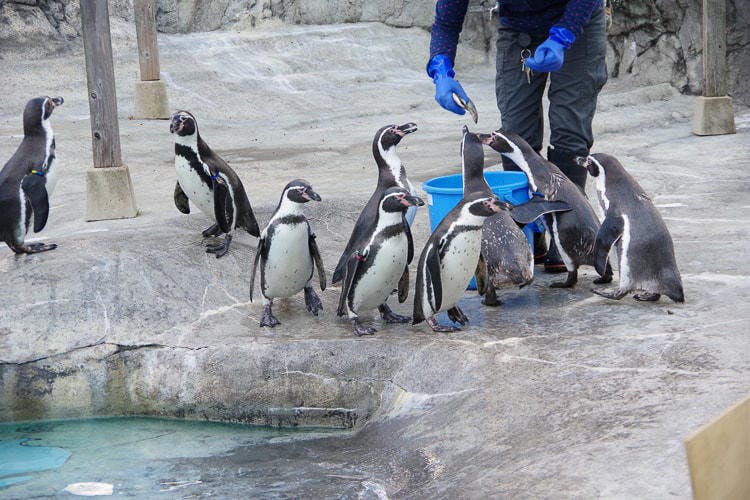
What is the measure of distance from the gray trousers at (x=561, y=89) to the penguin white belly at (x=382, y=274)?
117 centimetres

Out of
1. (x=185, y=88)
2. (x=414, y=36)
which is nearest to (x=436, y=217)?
(x=185, y=88)

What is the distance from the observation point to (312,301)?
14.1 ft

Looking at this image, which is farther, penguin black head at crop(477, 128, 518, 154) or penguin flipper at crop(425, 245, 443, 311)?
penguin black head at crop(477, 128, 518, 154)

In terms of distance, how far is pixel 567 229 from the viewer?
417 centimetres

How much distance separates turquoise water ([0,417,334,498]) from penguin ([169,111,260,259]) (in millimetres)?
1081

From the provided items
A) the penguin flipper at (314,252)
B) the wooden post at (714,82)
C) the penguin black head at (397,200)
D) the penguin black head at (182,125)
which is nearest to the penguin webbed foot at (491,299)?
the penguin black head at (397,200)

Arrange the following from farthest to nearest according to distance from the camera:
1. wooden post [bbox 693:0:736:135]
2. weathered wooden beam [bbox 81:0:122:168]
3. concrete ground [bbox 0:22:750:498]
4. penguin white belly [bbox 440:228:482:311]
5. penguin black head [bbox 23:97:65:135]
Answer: wooden post [bbox 693:0:736:135] < weathered wooden beam [bbox 81:0:122:168] < penguin black head [bbox 23:97:65:135] < penguin white belly [bbox 440:228:482:311] < concrete ground [bbox 0:22:750:498]

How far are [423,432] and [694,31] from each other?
27.6 feet

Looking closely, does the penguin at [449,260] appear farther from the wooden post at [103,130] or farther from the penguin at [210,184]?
the wooden post at [103,130]

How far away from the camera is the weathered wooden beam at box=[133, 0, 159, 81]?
9.41 metres

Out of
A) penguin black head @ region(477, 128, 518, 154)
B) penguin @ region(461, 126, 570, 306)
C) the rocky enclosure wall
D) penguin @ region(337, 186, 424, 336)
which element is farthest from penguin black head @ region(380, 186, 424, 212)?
the rocky enclosure wall

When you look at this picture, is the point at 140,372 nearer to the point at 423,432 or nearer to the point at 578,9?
the point at 423,432

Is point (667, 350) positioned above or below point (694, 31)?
below

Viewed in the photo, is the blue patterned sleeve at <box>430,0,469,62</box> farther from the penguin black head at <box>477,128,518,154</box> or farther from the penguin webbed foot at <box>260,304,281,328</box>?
the penguin webbed foot at <box>260,304,281,328</box>
